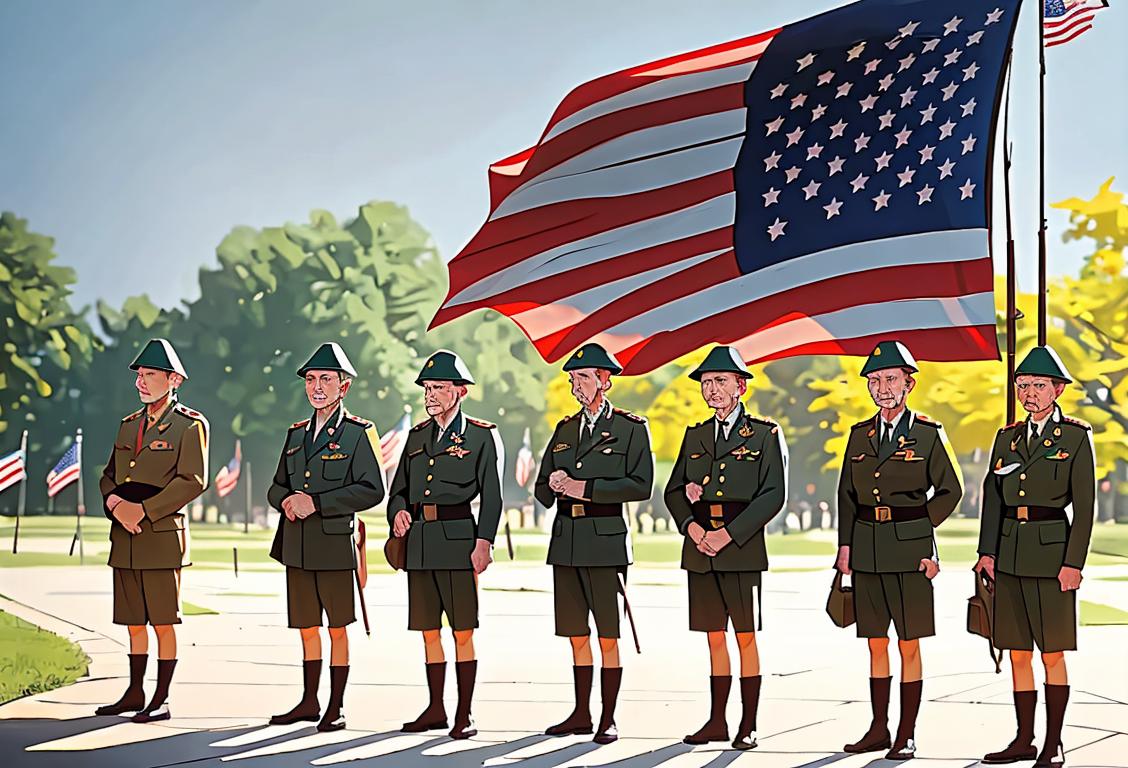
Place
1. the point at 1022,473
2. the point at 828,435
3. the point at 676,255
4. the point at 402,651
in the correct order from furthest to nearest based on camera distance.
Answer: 1. the point at 828,435
2. the point at 402,651
3. the point at 676,255
4. the point at 1022,473

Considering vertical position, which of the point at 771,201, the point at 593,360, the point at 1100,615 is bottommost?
the point at 1100,615

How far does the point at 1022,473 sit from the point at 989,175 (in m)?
1.24

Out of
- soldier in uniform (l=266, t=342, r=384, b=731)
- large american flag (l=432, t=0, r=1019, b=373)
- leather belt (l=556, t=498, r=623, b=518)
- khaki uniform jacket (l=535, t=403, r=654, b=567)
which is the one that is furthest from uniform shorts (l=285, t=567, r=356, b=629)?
large american flag (l=432, t=0, r=1019, b=373)

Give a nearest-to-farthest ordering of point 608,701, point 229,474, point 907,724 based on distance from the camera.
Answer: point 907,724, point 608,701, point 229,474

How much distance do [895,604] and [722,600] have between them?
729 millimetres

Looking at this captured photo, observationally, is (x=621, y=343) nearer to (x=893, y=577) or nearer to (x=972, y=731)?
(x=893, y=577)

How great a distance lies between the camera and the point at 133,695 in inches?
236

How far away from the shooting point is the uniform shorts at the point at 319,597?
575cm

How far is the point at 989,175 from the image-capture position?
523cm

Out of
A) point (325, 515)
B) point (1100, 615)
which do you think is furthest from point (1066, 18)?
point (1100, 615)

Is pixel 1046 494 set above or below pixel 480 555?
above

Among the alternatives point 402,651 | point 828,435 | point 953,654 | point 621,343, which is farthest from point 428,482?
point 828,435

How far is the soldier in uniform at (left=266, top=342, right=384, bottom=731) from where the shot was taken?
5.74 meters

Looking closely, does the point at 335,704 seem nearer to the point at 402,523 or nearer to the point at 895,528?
the point at 402,523
